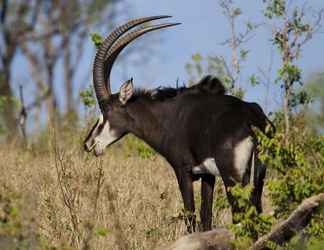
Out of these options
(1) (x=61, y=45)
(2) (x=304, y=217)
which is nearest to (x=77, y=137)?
(2) (x=304, y=217)

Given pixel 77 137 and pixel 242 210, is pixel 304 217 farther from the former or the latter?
pixel 77 137

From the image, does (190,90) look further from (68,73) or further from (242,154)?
(68,73)

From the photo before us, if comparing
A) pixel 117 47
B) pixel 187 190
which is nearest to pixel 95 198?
pixel 187 190

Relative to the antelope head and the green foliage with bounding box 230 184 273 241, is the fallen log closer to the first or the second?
the green foliage with bounding box 230 184 273 241

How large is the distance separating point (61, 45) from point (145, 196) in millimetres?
30267

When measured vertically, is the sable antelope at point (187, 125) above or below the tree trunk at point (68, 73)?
below

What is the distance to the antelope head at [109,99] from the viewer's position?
33.2 feet

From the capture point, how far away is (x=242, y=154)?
851cm

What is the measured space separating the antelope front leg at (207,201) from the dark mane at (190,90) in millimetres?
825

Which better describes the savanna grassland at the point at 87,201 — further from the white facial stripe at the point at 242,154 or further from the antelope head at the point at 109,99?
the white facial stripe at the point at 242,154

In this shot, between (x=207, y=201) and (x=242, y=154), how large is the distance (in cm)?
117

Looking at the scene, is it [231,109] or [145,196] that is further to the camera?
[145,196]

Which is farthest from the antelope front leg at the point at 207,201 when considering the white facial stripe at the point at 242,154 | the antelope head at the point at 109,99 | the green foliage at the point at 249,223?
the green foliage at the point at 249,223

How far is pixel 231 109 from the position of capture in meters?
8.81
